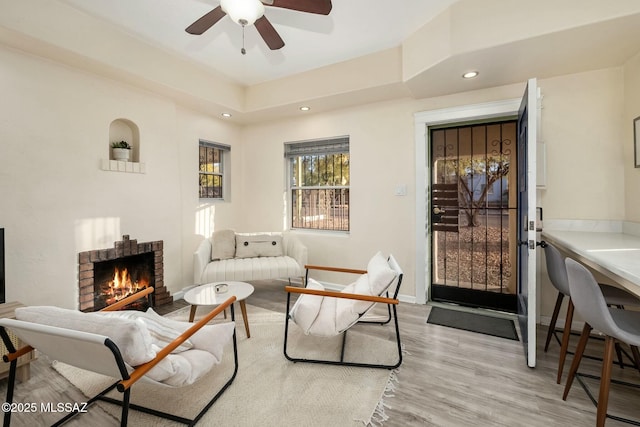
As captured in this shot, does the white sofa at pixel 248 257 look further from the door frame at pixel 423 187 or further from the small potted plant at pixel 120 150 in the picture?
the door frame at pixel 423 187

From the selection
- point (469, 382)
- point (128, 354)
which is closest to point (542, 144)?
point (469, 382)

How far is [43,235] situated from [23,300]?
56cm

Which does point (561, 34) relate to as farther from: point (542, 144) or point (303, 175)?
point (303, 175)

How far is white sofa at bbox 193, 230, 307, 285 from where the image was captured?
3.43 metres

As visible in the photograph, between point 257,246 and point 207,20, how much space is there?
2663 millimetres

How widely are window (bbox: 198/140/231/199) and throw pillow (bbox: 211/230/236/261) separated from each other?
28.8 inches

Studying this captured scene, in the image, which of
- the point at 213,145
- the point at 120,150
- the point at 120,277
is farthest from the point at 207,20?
the point at 120,277

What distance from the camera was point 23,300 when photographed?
2.49 meters

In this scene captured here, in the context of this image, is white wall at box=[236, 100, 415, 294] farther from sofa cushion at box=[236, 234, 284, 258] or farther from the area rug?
the area rug

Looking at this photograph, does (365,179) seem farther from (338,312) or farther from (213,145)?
(213,145)

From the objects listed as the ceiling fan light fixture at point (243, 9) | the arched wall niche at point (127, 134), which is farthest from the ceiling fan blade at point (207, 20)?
the arched wall niche at point (127, 134)

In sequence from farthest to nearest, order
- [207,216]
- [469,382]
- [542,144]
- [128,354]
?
[207,216] → [542,144] → [469,382] → [128,354]

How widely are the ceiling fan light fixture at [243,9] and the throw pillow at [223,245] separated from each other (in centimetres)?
265

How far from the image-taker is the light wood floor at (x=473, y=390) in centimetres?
168
